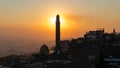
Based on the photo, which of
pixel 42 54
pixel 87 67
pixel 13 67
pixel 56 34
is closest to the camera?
pixel 87 67

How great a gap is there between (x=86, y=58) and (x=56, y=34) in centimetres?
2241

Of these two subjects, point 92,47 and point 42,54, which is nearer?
point 92,47

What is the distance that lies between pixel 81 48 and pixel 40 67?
19.7ft

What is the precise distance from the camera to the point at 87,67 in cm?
4788

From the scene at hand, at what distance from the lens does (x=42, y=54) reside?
67.5 m

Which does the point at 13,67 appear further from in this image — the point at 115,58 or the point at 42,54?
the point at 115,58

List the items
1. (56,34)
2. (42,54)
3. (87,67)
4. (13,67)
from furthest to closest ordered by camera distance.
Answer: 1. (56,34)
2. (42,54)
3. (13,67)
4. (87,67)

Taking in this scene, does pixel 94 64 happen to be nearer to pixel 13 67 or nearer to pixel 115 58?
pixel 115 58

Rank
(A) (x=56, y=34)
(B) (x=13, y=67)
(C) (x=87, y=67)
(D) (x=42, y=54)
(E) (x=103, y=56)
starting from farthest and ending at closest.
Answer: (A) (x=56, y=34) < (D) (x=42, y=54) < (B) (x=13, y=67) < (E) (x=103, y=56) < (C) (x=87, y=67)

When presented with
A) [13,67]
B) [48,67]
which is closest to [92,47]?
[48,67]

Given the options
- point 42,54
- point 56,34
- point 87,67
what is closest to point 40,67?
point 87,67

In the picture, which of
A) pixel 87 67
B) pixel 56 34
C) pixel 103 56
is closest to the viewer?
pixel 87 67

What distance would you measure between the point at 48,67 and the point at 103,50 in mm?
6973

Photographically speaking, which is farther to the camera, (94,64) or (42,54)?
(42,54)
